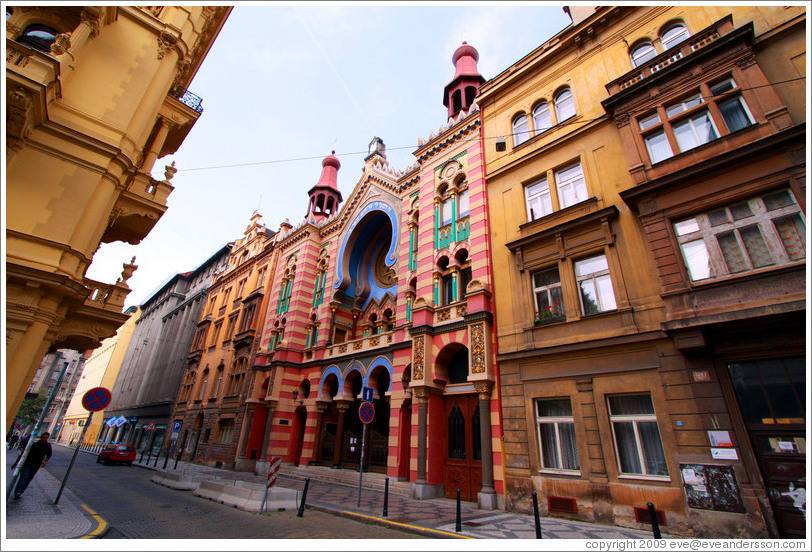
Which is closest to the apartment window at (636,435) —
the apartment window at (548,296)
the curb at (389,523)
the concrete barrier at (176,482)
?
the apartment window at (548,296)

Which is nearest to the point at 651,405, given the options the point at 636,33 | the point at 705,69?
the point at 705,69

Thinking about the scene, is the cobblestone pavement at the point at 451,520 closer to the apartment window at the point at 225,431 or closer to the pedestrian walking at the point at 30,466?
the pedestrian walking at the point at 30,466

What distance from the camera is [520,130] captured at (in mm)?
15984

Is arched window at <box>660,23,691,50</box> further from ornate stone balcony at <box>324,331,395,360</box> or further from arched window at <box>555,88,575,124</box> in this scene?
ornate stone balcony at <box>324,331,395,360</box>

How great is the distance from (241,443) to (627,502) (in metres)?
22.6

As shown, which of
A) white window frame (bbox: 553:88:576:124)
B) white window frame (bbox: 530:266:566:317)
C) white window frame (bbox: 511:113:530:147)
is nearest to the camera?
white window frame (bbox: 530:266:566:317)

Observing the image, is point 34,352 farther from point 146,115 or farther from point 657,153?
point 657,153

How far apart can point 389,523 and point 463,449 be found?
220 inches

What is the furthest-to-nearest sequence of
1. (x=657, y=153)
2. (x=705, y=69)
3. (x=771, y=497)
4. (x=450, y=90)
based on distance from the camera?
(x=450, y=90)
(x=657, y=153)
(x=705, y=69)
(x=771, y=497)

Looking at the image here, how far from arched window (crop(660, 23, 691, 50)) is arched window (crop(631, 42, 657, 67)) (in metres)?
0.35

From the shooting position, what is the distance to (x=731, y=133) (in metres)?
9.66

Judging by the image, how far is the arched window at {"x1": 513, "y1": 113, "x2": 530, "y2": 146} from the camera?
15650mm

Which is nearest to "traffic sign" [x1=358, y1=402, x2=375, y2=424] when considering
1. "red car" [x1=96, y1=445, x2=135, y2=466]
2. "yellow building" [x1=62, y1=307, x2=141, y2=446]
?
"red car" [x1=96, y1=445, x2=135, y2=466]

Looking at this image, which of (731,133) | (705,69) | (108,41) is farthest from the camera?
(108,41)
